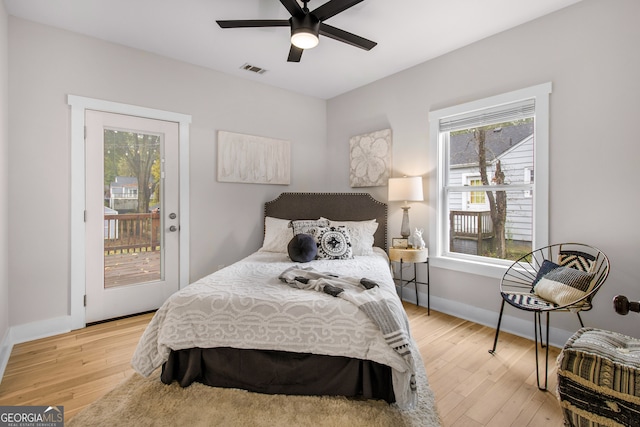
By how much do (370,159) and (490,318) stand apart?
2183mm

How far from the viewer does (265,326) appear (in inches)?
70.1

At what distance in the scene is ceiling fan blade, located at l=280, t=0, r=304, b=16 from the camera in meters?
1.97

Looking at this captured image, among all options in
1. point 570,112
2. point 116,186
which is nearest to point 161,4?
point 116,186

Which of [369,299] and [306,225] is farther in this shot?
[306,225]

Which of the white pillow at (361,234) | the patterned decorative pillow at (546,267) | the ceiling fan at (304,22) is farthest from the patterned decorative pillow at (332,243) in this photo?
the ceiling fan at (304,22)

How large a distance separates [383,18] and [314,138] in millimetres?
2094

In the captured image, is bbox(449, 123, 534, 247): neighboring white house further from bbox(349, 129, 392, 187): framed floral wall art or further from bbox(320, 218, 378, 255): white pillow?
bbox(320, 218, 378, 255): white pillow

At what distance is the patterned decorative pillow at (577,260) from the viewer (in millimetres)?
2236

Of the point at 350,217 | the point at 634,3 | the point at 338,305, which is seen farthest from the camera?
the point at 350,217

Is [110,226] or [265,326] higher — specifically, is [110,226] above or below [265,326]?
above

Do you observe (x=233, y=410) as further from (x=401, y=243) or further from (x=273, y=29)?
(x=273, y=29)

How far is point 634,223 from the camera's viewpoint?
215 centimetres

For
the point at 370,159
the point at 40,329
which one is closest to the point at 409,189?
the point at 370,159

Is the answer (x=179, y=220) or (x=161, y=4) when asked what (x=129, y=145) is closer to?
(x=179, y=220)
